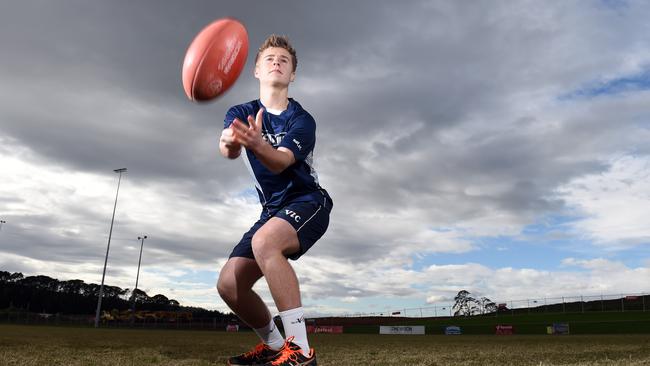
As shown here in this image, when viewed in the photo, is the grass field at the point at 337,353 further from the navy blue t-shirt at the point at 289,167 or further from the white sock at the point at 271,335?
the navy blue t-shirt at the point at 289,167

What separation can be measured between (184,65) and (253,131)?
1099mm

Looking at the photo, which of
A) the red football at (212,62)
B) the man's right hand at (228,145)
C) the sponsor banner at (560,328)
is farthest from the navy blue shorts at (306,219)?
the sponsor banner at (560,328)

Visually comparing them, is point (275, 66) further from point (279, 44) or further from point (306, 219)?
point (306, 219)

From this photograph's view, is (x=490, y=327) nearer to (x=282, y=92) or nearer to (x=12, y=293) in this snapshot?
(x=282, y=92)

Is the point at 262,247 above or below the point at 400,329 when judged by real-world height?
above

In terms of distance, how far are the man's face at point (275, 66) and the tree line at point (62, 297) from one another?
311ft

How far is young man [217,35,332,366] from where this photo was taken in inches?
126

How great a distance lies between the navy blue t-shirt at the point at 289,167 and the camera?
3.57 meters

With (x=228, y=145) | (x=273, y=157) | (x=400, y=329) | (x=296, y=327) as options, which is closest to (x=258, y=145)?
(x=273, y=157)

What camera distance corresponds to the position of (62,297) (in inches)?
4761

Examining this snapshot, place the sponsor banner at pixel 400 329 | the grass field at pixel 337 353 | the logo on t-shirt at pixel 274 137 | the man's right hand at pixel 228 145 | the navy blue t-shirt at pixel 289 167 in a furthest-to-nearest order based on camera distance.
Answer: the sponsor banner at pixel 400 329
the grass field at pixel 337 353
the logo on t-shirt at pixel 274 137
the navy blue t-shirt at pixel 289 167
the man's right hand at pixel 228 145

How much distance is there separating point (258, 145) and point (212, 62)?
0.96 meters

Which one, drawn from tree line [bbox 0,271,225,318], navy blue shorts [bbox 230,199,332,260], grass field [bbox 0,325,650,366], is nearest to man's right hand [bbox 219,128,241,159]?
navy blue shorts [bbox 230,199,332,260]

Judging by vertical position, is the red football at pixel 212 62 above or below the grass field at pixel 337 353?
above
